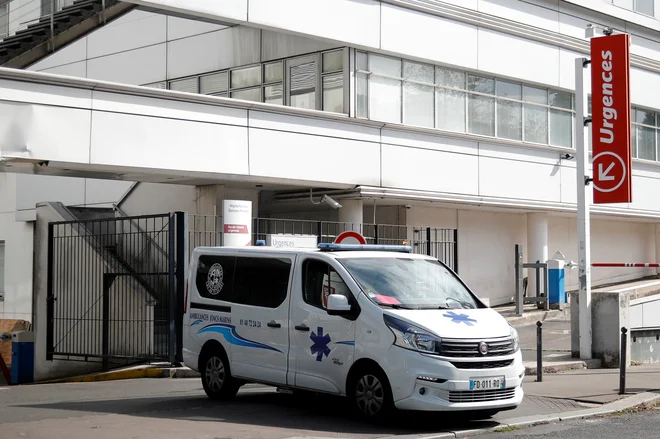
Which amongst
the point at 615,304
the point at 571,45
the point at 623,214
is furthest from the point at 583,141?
the point at 623,214

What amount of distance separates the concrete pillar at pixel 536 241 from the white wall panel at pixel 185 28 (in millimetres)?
11021

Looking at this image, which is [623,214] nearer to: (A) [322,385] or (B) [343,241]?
(B) [343,241]

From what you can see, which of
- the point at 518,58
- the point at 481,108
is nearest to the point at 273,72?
the point at 481,108

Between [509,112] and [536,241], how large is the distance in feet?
14.2

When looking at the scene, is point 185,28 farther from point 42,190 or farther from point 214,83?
point 42,190

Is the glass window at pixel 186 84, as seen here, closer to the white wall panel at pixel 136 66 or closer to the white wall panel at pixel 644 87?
the white wall panel at pixel 136 66

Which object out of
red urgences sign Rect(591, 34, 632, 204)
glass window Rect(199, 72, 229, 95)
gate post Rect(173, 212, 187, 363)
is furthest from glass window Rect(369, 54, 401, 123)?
gate post Rect(173, 212, 187, 363)

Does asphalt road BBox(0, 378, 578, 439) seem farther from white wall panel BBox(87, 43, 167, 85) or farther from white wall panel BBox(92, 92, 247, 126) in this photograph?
white wall panel BBox(87, 43, 167, 85)

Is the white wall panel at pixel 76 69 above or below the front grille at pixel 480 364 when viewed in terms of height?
above

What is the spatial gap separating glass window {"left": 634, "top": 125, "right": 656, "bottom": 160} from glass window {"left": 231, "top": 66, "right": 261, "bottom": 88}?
13.8 meters

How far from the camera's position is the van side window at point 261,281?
40.5 ft

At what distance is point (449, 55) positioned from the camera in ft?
84.2

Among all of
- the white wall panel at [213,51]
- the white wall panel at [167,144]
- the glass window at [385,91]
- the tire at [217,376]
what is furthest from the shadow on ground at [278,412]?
the white wall panel at [213,51]

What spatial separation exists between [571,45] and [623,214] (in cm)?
640
